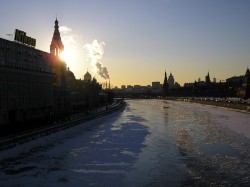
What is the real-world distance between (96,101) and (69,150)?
4384 inches

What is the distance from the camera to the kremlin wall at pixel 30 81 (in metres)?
59.4

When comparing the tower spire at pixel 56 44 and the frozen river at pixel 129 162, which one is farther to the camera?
the tower spire at pixel 56 44

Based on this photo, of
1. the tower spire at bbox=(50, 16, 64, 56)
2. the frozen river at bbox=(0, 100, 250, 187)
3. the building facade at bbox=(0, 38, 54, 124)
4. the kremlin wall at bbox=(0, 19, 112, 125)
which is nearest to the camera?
the frozen river at bbox=(0, 100, 250, 187)

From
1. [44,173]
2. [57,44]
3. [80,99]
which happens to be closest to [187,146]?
[44,173]

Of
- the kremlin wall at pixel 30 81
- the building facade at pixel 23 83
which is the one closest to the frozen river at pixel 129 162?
the building facade at pixel 23 83

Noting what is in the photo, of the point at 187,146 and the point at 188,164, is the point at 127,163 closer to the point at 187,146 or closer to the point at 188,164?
the point at 188,164

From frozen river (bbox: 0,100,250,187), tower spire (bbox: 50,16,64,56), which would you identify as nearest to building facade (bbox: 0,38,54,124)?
tower spire (bbox: 50,16,64,56)

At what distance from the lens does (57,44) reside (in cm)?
9100

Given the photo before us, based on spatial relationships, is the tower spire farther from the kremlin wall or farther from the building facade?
the building facade

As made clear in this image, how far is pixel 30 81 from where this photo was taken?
226 ft

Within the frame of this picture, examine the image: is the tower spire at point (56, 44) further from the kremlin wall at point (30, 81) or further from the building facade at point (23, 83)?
the building facade at point (23, 83)

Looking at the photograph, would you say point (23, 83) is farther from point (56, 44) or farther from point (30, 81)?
point (56, 44)

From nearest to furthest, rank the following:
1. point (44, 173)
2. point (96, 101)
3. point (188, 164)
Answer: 1. point (44, 173)
2. point (188, 164)
3. point (96, 101)

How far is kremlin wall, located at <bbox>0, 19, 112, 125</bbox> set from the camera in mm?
59438
